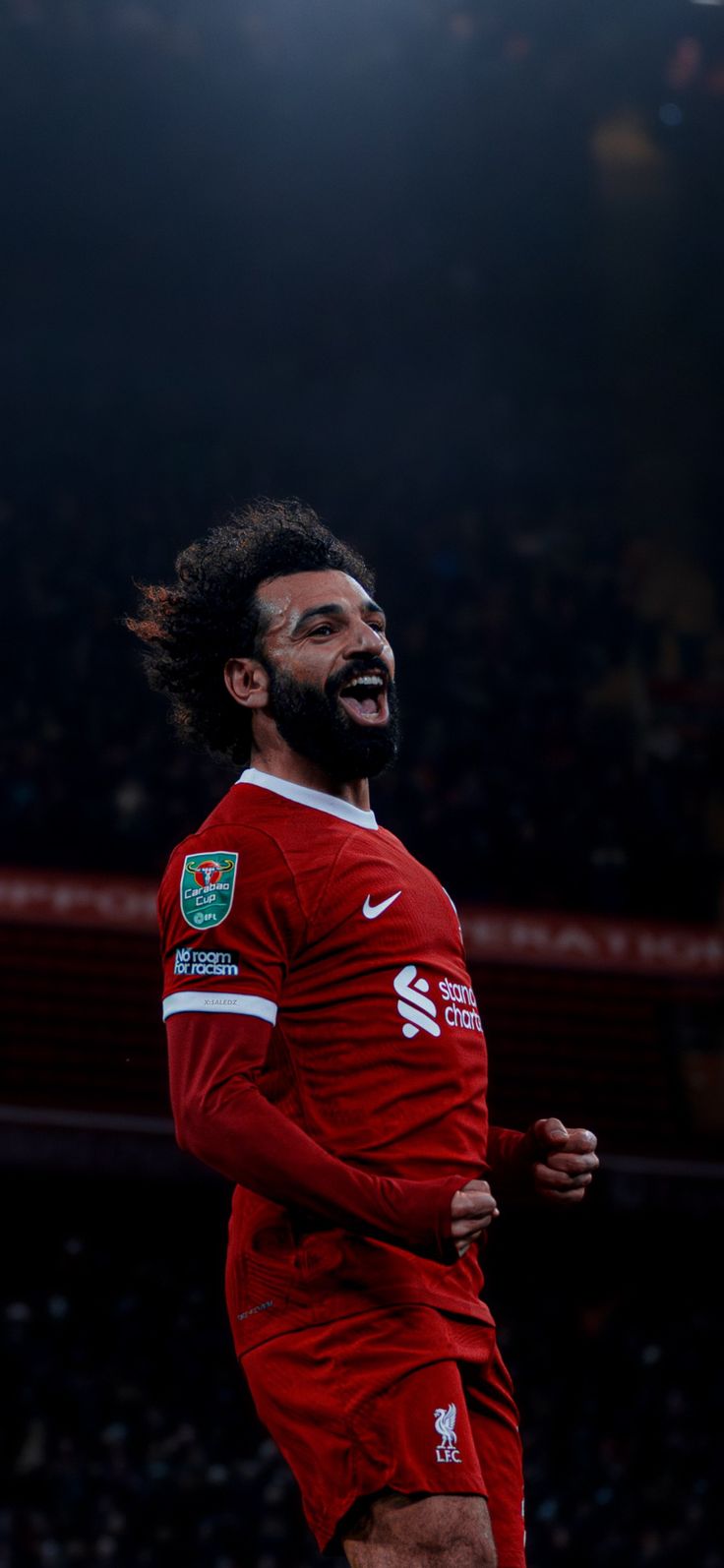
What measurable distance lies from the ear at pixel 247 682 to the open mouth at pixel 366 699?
0.16m

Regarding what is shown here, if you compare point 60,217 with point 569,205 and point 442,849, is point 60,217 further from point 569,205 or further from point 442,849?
point 442,849

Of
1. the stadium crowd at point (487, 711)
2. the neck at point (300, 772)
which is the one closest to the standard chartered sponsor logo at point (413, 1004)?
the neck at point (300, 772)

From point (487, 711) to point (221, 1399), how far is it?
6.67 m

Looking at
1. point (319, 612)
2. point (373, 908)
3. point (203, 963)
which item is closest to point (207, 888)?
point (203, 963)

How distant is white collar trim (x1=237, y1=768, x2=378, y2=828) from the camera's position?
224 cm

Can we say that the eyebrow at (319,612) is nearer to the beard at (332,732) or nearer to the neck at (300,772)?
the beard at (332,732)

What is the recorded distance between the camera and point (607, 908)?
11.6 m

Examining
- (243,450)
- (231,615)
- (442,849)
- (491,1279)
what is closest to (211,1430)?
(491,1279)

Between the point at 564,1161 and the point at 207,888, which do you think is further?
the point at 564,1161

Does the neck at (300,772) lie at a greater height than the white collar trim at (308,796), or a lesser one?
greater

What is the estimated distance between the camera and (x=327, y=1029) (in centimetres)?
203

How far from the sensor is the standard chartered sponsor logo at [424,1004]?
2.06 metres

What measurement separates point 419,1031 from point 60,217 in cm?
1844

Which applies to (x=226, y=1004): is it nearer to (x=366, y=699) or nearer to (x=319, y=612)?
(x=366, y=699)
